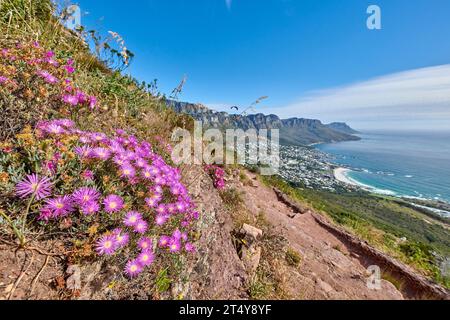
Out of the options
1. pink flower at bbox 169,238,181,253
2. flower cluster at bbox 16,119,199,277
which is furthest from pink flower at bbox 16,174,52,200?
pink flower at bbox 169,238,181,253

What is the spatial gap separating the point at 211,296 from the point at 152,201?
1302 mm

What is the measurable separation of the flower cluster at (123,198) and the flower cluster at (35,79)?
497 millimetres

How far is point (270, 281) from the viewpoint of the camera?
3148mm

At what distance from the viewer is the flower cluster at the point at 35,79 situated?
2285 mm

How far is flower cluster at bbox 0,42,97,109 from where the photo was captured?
229cm

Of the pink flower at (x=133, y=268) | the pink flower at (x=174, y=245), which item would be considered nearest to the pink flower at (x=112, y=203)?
the pink flower at (x=133, y=268)

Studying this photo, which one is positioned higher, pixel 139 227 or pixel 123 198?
pixel 123 198

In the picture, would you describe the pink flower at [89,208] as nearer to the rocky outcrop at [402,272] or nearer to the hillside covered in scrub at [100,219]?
the hillside covered in scrub at [100,219]

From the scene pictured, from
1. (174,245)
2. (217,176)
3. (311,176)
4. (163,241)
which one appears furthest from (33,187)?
(311,176)

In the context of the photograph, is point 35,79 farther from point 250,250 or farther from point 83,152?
point 250,250

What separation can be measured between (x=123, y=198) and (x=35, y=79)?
1834mm

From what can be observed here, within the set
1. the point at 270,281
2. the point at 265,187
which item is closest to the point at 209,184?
the point at 270,281

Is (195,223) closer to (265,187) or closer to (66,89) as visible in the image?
(66,89)

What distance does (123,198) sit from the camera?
1.93 metres
